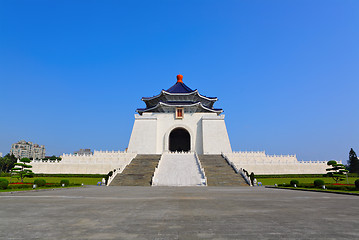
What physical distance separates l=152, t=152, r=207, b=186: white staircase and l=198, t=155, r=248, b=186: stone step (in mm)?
884

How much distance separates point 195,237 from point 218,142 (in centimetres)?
3609

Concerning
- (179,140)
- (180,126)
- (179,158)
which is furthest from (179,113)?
(179,158)

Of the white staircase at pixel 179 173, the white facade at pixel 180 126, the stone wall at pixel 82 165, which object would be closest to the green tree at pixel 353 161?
the white facade at pixel 180 126

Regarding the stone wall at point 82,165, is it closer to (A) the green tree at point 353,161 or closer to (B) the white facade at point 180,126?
(B) the white facade at point 180,126

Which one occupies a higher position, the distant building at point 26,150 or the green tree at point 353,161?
the distant building at point 26,150

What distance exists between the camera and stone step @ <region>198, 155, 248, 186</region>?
69.7 feet

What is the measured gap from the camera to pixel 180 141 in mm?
48969

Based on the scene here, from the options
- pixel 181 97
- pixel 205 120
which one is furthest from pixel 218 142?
pixel 181 97

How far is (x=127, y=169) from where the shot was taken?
25422mm

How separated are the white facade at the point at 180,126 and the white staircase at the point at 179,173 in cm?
1017

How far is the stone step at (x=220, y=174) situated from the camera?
2125 centimetres

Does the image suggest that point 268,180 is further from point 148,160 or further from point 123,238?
point 123,238

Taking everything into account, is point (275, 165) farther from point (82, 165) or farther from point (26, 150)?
point (26, 150)

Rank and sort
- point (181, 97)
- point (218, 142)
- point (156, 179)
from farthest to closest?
point (181, 97)
point (218, 142)
point (156, 179)
